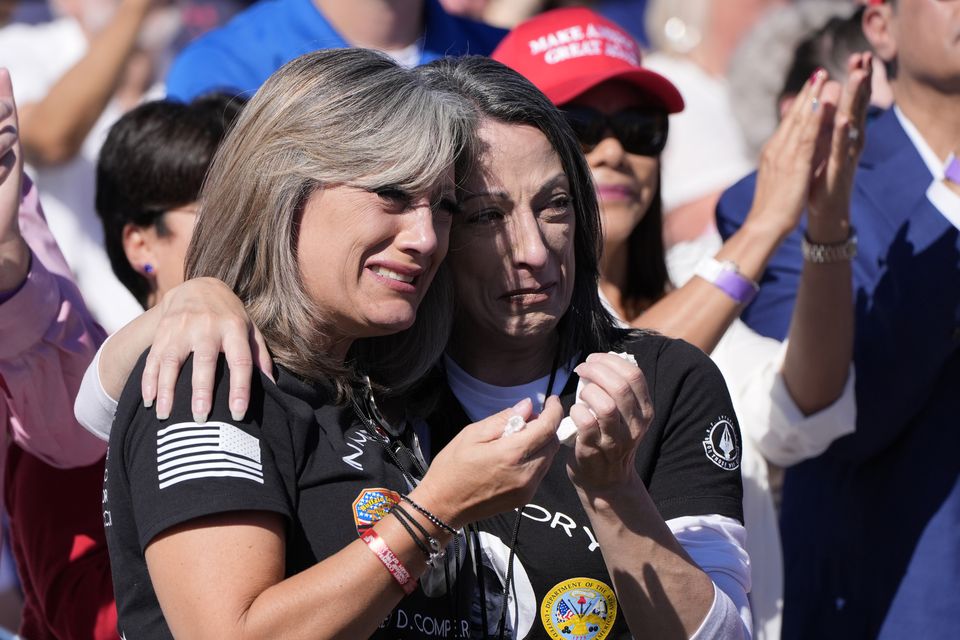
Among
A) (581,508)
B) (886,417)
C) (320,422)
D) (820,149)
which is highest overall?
(820,149)

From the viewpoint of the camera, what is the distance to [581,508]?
7.16ft

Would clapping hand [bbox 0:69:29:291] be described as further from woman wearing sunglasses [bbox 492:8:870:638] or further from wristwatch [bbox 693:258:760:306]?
wristwatch [bbox 693:258:760:306]

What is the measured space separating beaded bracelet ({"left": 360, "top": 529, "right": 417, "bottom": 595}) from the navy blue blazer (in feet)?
4.95

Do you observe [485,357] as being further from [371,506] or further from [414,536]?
[414,536]

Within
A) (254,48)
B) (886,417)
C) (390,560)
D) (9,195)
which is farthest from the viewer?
(254,48)

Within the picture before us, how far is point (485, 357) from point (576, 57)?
992 mm

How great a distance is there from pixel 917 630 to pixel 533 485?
4.68ft

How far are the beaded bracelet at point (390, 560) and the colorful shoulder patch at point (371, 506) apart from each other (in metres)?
0.15

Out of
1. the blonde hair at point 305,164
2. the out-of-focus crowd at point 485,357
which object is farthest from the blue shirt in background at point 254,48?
the blonde hair at point 305,164

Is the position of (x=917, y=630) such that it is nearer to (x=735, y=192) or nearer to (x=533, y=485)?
(x=735, y=192)

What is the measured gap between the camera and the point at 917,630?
290 centimetres

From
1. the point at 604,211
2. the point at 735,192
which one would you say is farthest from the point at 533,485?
the point at 735,192

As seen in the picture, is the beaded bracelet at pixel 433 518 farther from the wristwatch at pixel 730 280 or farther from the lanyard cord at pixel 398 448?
the wristwatch at pixel 730 280

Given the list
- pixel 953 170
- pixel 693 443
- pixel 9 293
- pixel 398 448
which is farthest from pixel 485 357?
pixel 953 170
